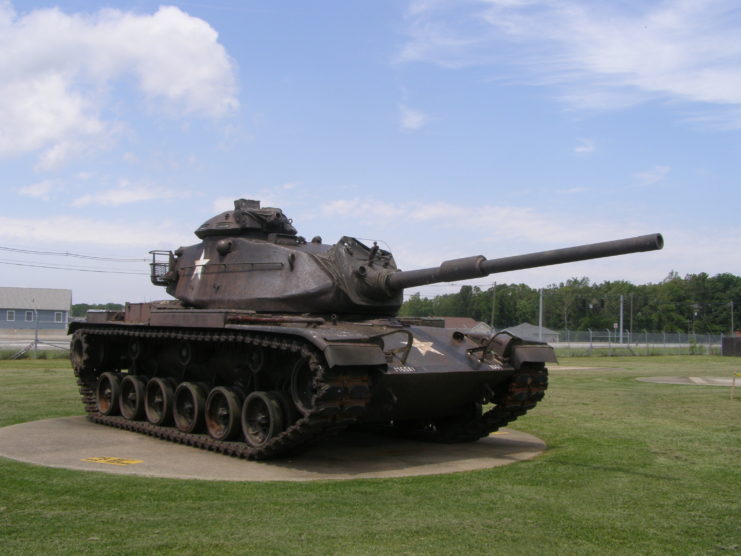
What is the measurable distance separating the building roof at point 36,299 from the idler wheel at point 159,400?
54060mm

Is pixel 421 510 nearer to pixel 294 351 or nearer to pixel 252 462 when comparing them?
pixel 294 351

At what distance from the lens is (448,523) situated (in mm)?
7324

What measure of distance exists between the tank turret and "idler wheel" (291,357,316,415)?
162 cm

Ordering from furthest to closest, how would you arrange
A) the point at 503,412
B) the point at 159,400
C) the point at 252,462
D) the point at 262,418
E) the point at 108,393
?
the point at 108,393 < the point at 159,400 < the point at 503,412 < the point at 262,418 < the point at 252,462

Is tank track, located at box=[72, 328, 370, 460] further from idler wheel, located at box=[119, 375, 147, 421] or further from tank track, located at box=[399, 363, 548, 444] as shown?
tank track, located at box=[399, 363, 548, 444]

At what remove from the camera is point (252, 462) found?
10945mm

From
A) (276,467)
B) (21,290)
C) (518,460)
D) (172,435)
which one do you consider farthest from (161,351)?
(21,290)

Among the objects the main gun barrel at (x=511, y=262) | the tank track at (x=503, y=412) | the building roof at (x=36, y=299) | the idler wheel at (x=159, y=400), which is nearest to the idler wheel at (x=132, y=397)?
the idler wheel at (x=159, y=400)

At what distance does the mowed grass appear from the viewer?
6621 mm

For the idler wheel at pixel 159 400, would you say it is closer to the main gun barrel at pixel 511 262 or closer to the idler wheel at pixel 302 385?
the idler wheel at pixel 302 385

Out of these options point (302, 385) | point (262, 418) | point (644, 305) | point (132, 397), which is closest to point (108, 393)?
point (132, 397)

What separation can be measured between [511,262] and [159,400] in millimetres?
7044

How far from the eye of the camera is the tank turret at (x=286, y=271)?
12.3 m

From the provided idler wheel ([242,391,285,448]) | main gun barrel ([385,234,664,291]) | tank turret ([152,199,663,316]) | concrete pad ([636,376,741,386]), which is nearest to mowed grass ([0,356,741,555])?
idler wheel ([242,391,285,448])
